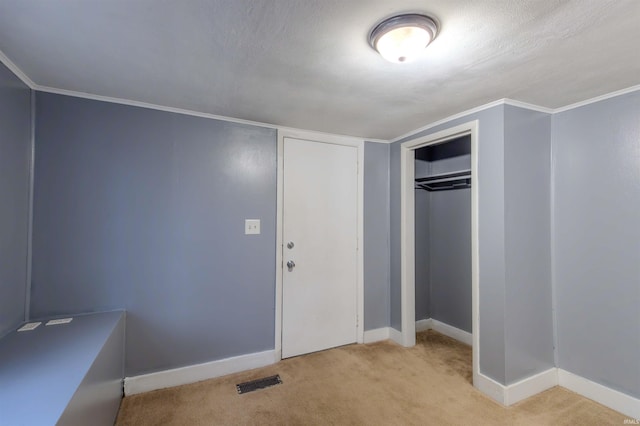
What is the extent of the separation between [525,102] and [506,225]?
3.14 ft

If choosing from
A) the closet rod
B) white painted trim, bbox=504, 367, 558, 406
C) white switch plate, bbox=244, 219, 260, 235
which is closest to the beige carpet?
white painted trim, bbox=504, 367, 558, 406

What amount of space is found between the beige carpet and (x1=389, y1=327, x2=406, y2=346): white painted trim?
40 centimetres

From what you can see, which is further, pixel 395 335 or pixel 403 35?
pixel 395 335

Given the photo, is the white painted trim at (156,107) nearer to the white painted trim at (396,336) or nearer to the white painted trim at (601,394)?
the white painted trim at (396,336)

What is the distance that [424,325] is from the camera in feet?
11.6

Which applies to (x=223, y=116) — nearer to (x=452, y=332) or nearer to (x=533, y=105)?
(x=533, y=105)

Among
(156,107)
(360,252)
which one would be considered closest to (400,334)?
(360,252)

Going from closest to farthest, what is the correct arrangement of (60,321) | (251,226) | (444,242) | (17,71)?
(17,71)
(60,321)
(251,226)
(444,242)

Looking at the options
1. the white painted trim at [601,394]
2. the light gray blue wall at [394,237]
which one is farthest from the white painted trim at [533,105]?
the white painted trim at [601,394]

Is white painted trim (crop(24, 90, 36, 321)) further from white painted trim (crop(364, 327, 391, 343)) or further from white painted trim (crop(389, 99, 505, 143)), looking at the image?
white painted trim (crop(389, 99, 505, 143))

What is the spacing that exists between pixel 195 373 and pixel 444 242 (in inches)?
115

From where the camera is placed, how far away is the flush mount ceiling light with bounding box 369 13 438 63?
122 cm

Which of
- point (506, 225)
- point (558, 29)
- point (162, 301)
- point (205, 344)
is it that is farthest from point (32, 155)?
point (506, 225)

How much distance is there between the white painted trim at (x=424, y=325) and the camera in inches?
138
